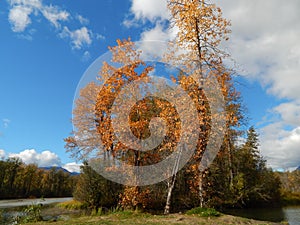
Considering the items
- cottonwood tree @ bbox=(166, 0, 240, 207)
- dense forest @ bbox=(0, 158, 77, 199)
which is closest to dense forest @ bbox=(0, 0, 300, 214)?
cottonwood tree @ bbox=(166, 0, 240, 207)

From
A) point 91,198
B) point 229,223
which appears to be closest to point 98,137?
point 229,223

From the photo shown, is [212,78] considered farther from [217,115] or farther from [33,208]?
[33,208]

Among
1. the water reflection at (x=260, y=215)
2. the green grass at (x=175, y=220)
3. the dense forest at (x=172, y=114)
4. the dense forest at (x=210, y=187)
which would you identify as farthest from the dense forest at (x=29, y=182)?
the green grass at (x=175, y=220)

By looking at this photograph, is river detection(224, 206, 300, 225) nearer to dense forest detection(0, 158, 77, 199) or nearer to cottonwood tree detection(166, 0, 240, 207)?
cottonwood tree detection(166, 0, 240, 207)

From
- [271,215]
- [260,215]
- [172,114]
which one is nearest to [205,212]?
[172,114]

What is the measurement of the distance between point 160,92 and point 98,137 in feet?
14.8

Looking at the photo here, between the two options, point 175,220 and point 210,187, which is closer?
point 175,220

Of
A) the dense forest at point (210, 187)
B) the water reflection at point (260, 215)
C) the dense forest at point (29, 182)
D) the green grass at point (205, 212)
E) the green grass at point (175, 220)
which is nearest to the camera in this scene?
the green grass at point (175, 220)

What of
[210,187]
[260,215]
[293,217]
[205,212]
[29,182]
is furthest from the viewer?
[29,182]

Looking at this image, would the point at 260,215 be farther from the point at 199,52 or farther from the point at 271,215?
the point at 199,52

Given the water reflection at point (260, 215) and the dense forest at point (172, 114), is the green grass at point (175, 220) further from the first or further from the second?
the water reflection at point (260, 215)

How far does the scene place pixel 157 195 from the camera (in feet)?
66.4

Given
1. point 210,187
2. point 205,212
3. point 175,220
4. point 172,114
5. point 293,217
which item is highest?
point 172,114

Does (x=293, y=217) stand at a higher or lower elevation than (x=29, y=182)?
lower
